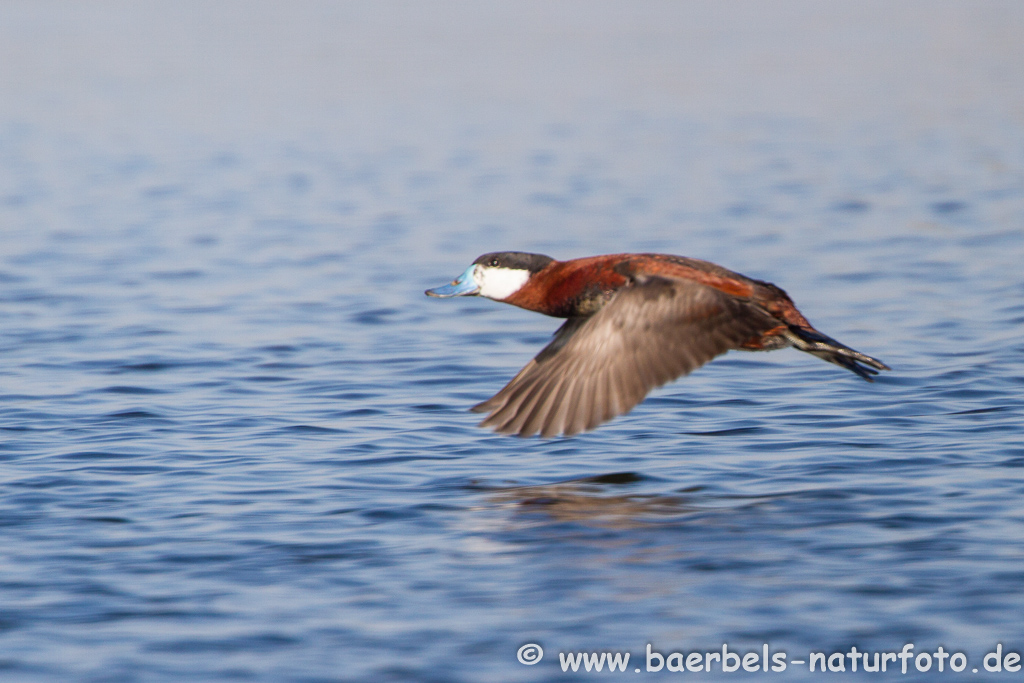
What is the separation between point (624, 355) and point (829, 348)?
44.4 inches

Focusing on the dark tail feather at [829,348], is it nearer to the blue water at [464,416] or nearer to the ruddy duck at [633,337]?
the ruddy duck at [633,337]

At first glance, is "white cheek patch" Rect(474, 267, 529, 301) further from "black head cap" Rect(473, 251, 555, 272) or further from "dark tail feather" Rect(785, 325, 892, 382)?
"dark tail feather" Rect(785, 325, 892, 382)

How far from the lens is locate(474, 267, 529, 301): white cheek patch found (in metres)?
7.65

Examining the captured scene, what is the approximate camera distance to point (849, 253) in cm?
1284

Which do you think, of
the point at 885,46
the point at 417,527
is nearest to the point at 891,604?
the point at 417,527

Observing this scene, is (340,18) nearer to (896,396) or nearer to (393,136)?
(393,136)

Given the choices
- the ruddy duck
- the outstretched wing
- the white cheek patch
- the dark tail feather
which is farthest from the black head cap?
the dark tail feather

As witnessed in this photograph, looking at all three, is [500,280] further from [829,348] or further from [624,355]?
[829,348]

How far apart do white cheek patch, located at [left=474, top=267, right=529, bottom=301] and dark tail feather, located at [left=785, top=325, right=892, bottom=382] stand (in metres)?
1.49

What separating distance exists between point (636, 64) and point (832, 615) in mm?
19724

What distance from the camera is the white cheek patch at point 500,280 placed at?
301 inches

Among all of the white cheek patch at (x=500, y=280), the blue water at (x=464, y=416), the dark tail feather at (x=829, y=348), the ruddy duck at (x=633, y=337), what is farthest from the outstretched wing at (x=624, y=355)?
the white cheek patch at (x=500, y=280)

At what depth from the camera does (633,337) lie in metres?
6.61

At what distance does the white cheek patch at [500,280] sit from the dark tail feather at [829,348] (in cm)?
149
